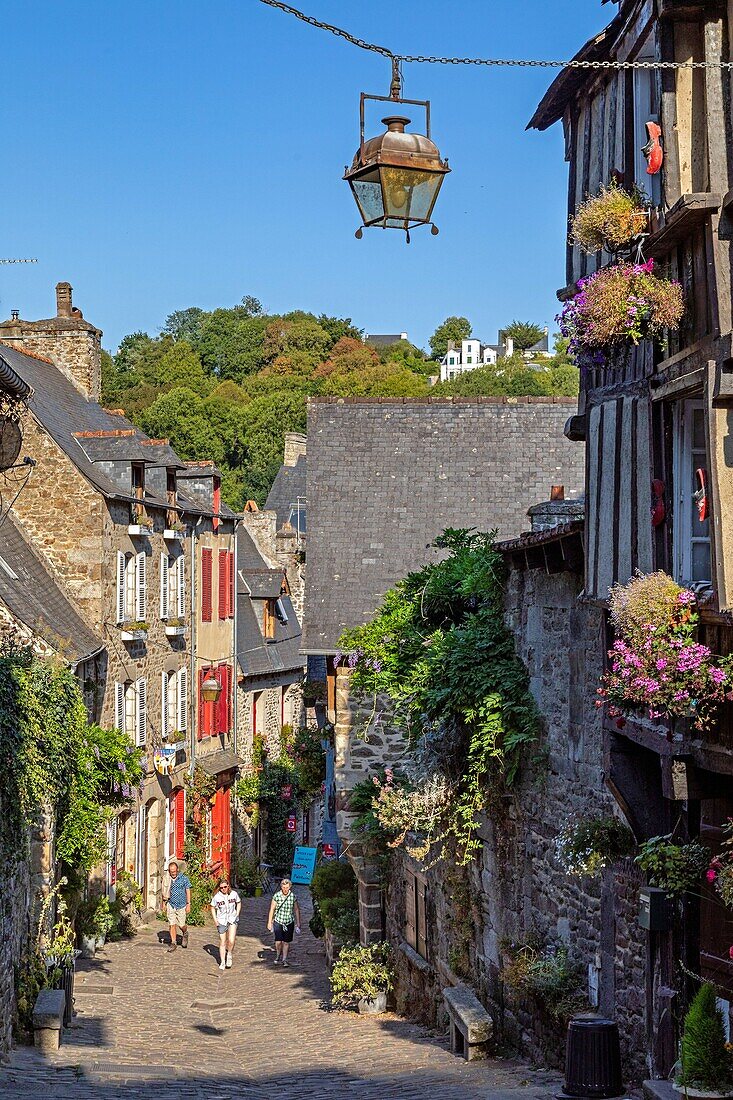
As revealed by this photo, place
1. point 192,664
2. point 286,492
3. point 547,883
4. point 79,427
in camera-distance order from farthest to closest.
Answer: point 286,492, point 192,664, point 79,427, point 547,883

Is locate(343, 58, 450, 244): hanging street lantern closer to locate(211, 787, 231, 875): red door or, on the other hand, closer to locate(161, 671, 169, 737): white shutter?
locate(161, 671, 169, 737): white shutter

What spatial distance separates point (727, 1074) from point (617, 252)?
Answer: 4.54m

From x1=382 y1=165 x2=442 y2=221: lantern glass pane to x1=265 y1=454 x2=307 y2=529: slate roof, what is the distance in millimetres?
29386

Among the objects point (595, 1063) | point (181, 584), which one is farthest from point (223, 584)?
point (595, 1063)

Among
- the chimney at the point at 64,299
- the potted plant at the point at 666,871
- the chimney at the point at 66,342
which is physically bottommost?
the potted plant at the point at 666,871

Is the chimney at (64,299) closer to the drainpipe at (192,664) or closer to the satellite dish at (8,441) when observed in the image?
the drainpipe at (192,664)

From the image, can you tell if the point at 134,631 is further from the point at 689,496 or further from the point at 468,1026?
the point at 689,496

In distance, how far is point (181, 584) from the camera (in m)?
23.1

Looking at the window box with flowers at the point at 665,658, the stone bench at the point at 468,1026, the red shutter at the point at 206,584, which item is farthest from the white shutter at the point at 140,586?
the window box with flowers at the point at 665,658

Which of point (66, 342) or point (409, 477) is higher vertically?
point (66, 342)

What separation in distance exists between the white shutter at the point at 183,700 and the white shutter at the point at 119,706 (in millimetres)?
3214

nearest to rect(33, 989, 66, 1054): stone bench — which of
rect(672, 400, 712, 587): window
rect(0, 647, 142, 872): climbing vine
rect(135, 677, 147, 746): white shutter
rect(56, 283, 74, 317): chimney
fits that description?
rect(0, 647, 142, 872): climbing vine

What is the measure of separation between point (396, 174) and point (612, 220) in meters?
1.95

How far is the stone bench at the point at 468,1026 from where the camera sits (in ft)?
33.7
